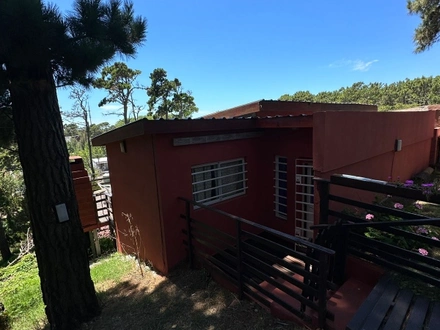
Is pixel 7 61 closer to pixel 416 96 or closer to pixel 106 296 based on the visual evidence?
pixel 106 296

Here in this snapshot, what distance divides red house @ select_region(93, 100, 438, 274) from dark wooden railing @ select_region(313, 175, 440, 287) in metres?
1.10

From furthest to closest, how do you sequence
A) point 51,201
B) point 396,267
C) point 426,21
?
point 426,21
point 51,201
point 396,267

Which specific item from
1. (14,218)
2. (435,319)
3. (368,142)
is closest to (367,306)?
(435,319)

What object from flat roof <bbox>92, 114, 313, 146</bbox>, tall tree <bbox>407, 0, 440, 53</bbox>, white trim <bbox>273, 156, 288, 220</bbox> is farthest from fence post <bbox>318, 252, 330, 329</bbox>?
tall tree <bbox>407, 0, 440, 53</bbox>

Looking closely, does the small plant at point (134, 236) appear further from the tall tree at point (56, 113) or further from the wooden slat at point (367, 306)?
the wooden slat at point (367, 306)

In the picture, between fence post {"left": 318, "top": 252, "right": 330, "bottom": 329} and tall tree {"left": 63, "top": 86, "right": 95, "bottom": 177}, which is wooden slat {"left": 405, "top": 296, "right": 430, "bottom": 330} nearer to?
fence post {"left": 318, "top": 252, "right": 330, "bottom": 329}

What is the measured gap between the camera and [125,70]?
81.1ft

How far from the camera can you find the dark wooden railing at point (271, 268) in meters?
2.46

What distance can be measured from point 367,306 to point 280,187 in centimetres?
356

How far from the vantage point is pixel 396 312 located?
7.59 feet

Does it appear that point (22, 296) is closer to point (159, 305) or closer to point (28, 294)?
point (28, 294)

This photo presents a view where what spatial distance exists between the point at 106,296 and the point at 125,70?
25000 mm

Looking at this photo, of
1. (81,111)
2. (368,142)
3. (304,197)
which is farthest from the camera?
(81,111)

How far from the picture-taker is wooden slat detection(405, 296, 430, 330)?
7.06 ft
